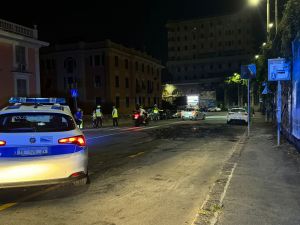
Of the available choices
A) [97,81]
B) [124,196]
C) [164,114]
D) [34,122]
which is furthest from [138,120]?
[97,81]

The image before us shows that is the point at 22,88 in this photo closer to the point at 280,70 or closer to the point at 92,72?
the point at 92,72

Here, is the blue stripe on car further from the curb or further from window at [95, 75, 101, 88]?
window at [95, 75, 101, 88]

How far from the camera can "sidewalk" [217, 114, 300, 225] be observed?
19.1 feet

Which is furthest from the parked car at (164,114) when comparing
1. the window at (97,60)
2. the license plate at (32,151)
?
the license plate at (32,151)

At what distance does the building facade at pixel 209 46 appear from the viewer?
120 meters

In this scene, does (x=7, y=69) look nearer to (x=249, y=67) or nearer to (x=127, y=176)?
(x=249, y=67)

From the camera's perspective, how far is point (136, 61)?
211ft

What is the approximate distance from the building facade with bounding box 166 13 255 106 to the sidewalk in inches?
3844

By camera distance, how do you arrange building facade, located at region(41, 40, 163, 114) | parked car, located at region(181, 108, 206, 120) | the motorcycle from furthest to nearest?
building facade, located at region(41, 40, 163, 114) → parked car, located at region(181, 108, 206, 120) → the motorcycle

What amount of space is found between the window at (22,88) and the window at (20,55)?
→ 158 centimetres

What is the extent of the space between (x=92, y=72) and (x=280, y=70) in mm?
44425

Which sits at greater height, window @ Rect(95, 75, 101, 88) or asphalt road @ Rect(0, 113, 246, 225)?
window @ Rect(95, 75, 101, 88)

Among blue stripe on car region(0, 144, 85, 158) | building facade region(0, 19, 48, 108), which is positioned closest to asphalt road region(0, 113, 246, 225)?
blue stripe on car region(0, 144, 85, 158)

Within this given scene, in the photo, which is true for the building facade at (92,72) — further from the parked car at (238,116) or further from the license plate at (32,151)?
the license plate at (32,151)
